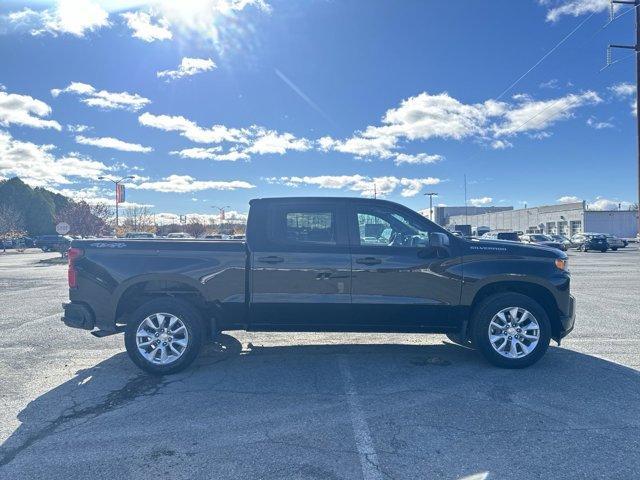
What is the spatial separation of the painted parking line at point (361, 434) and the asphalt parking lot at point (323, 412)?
0.6 inches

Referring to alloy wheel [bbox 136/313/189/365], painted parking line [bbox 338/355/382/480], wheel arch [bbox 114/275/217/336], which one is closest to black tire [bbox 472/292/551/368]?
painted parking line [bbox 338/355/382/480]

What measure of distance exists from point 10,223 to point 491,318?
74344 millimetres

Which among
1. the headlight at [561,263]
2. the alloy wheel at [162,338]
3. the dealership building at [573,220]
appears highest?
the dealership building at [573,220]

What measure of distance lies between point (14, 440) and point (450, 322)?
Result: 4300mm

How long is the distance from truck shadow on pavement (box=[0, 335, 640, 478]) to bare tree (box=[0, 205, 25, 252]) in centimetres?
6461

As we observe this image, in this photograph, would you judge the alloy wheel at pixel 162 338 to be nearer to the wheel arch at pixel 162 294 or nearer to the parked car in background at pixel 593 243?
the wheel arch at pixel 162 294

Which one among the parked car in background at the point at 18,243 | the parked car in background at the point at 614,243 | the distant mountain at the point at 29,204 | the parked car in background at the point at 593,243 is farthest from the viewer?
the distant mountain at the point at 29,204

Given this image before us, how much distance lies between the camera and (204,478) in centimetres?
287

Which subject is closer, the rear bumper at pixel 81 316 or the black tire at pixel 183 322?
the black tire at pixel 183 322

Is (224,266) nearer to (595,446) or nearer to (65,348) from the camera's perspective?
(65,348)

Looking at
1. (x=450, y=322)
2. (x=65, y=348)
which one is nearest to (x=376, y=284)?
(x=450, y=322)

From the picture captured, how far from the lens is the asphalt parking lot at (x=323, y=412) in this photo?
3025 mm

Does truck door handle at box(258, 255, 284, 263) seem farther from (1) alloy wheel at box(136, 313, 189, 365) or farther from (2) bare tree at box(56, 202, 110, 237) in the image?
(2) bare tree at box(56, 202, 110, 237)

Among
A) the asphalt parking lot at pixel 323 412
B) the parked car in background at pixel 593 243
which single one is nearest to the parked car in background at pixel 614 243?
the parked car in background at pixel 593 243
